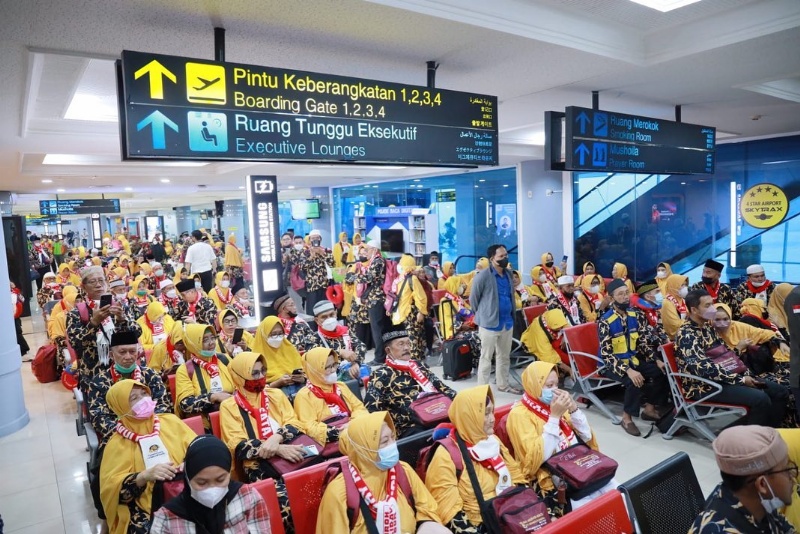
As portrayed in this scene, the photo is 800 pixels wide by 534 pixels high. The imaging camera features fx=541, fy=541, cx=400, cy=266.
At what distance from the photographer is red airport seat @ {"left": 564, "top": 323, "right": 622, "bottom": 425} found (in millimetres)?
5875

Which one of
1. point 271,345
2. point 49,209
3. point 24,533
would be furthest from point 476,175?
point 49,209

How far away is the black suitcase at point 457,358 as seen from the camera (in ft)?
24.4

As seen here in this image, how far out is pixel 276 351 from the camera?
5.16 metres

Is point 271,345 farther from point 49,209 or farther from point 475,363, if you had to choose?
point 49,209

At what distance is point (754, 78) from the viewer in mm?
4906

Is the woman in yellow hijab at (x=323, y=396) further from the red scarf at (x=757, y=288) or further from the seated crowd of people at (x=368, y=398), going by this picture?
the red scarf at (x=757, y=288)

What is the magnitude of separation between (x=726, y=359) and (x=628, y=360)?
89cm

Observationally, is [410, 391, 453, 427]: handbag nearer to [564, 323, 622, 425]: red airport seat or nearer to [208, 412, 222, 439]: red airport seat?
[208, 412, 222, 439]: red airport seat

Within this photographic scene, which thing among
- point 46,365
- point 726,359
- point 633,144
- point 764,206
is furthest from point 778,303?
Answer: point 46,365

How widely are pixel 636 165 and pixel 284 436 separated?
3936 millimetres

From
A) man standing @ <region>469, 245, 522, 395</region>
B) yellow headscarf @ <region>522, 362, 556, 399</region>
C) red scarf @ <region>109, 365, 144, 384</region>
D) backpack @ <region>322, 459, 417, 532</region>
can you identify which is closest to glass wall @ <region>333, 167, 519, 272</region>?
man standing @ <region>469, 245, 522, 395</region>

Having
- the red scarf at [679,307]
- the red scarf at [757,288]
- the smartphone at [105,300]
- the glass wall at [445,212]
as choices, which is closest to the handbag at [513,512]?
the smartphone at [105,300]

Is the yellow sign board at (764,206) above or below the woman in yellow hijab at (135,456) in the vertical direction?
above

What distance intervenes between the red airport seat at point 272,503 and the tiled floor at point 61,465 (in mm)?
2152
